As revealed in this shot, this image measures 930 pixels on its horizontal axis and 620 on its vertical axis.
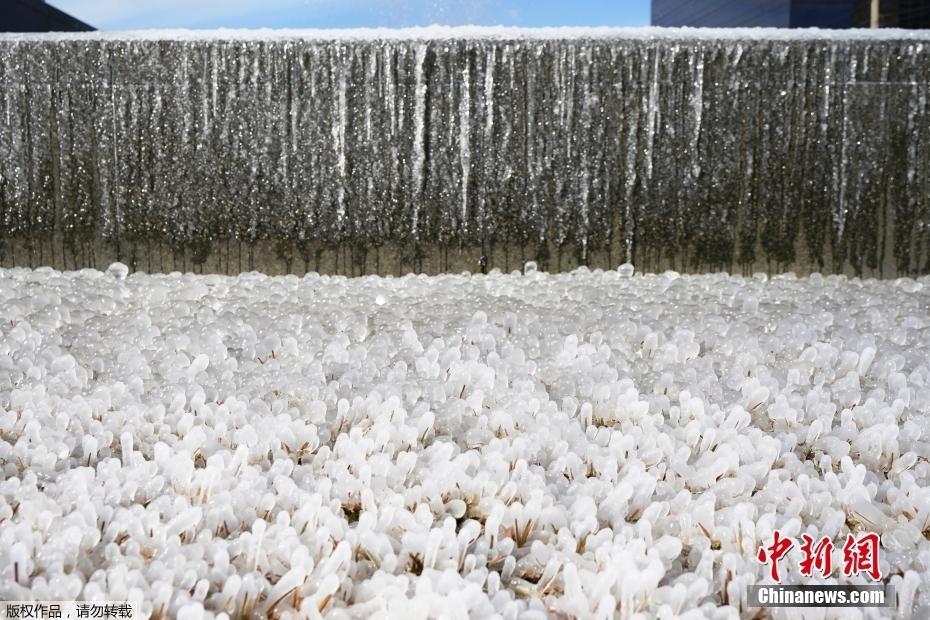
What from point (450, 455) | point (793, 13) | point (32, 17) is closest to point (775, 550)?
point (450, 455)

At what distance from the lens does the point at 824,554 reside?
127cm

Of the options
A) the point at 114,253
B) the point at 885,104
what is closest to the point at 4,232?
the point at 114,253

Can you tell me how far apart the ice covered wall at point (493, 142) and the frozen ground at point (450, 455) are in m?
1.36

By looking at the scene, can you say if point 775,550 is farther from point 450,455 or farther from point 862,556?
point 450,455

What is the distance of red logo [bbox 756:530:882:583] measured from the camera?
125 centimetres

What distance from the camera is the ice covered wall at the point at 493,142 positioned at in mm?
3953

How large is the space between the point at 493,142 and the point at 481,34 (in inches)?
21.0

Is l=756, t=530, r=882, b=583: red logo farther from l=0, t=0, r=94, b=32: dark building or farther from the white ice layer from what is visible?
l=0, t=0, r=94, b=32: dark building

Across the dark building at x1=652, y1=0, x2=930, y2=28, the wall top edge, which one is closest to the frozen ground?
the wall top edge

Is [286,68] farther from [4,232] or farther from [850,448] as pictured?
[850,448]

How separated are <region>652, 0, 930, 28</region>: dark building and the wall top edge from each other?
9710mm

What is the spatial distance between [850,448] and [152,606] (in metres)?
1.34

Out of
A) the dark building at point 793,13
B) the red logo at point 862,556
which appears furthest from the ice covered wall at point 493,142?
the dark building at point 793,13

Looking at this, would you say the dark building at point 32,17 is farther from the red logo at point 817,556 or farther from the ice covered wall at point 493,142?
the red logo at point 817,556
